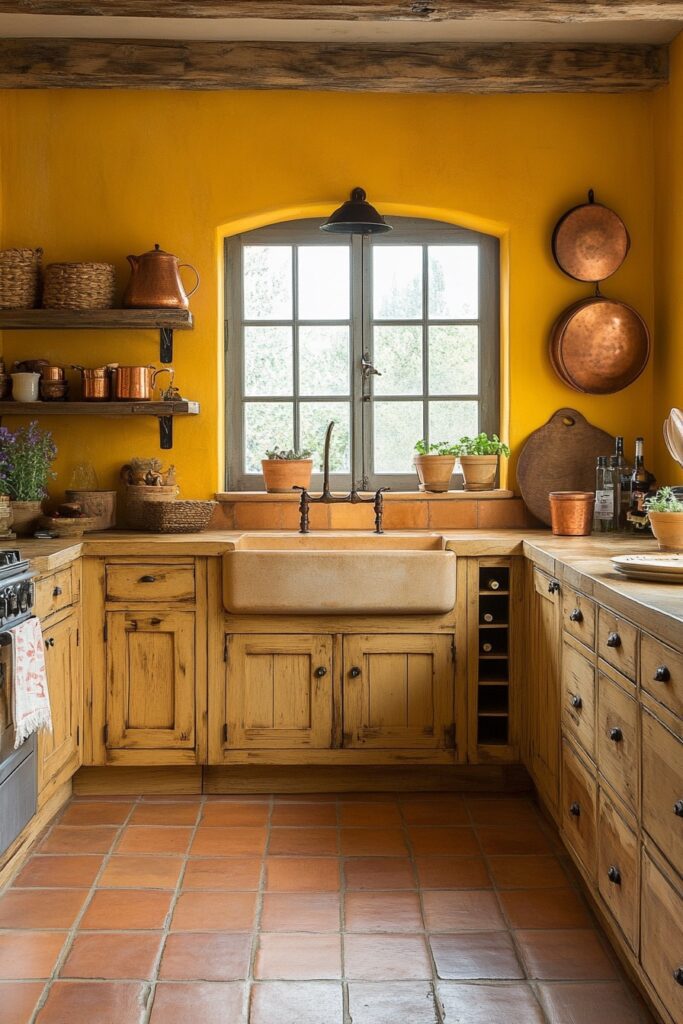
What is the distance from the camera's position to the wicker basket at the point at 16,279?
157 inches

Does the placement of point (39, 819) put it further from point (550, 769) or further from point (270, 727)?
point (550, 769)

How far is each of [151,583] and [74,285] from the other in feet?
4.18

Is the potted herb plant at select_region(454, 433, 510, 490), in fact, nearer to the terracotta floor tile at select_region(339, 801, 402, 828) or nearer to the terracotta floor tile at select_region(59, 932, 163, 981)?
the terracotta floor tile at select_region(339, 801, 402, 828)

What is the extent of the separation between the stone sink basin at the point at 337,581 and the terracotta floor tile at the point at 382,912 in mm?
1045

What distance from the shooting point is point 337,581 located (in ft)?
11.5

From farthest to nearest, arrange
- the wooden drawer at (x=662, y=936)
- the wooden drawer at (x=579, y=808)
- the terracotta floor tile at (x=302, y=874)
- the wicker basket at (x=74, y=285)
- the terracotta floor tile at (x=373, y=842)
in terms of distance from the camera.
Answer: the wicker basket at (x=74, y=285) → the terracotta floor tile at (x=373, y=842) → the terracotta floor tile at (x=302, y=874) → the wooden drawer at (x=579, y=808) → the wooden drawer at (x=662, y=936)

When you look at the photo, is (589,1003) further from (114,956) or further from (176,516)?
(176,516)

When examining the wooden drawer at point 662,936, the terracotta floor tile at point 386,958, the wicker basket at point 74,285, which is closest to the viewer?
the wooden drawer at point 662,936

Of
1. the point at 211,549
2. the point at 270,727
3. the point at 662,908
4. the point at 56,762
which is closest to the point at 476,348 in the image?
the point at 211,549

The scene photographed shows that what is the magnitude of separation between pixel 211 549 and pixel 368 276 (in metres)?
1.50

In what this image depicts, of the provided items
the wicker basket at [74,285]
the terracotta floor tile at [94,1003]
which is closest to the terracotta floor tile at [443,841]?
the terracotta floor tile at [94,1003]

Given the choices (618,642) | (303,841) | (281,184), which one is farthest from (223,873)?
(281,184)

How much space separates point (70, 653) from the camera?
3469 millimetres

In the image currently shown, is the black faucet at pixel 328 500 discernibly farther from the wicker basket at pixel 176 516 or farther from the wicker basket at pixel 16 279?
the wicker basket at pixel 16 279
